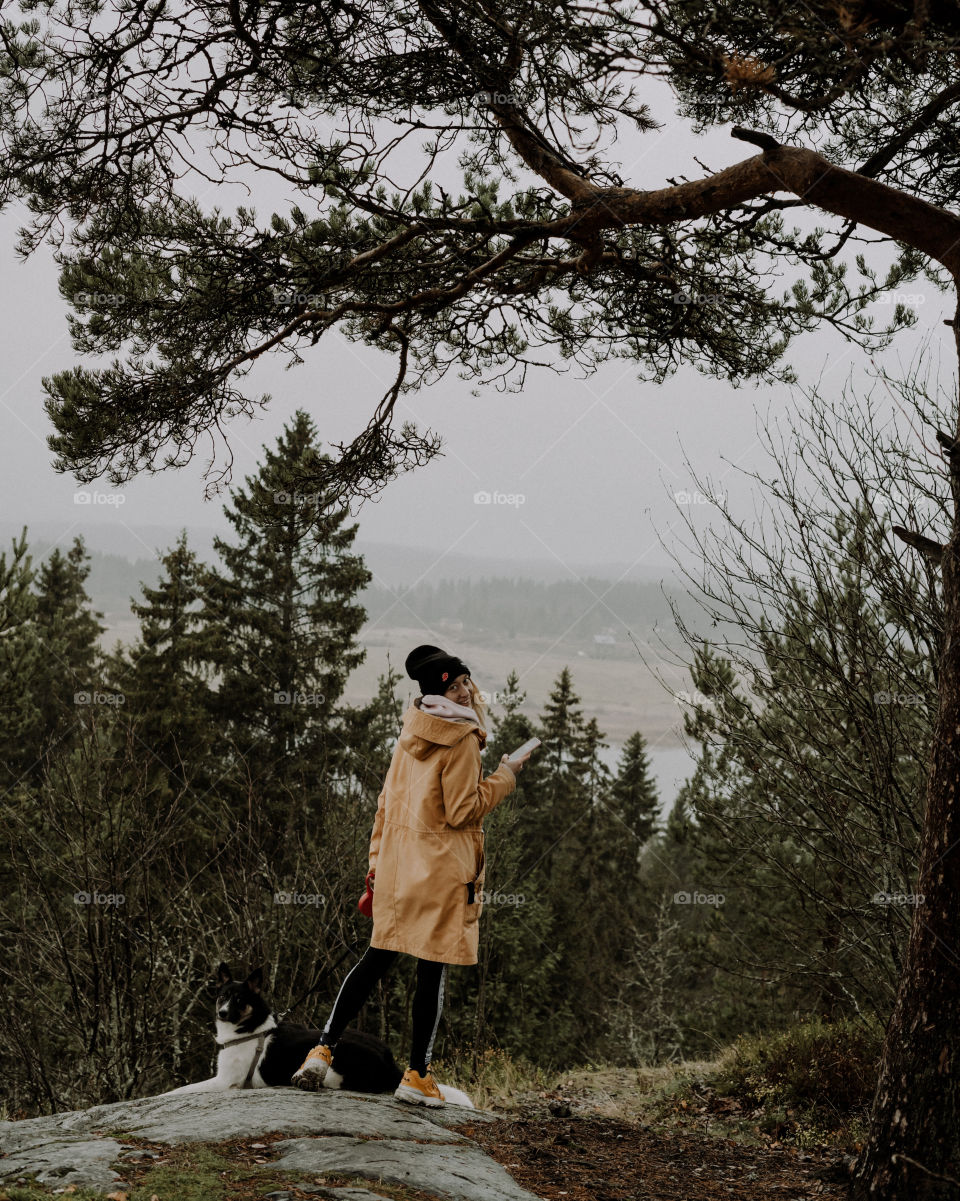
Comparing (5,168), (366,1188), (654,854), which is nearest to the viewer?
(366,1188)

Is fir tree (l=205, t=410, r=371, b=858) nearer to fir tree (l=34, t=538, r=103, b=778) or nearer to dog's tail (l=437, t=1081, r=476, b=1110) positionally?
fir tree (l=34, t=538, r=103, b=778)

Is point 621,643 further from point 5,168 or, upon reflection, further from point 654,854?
point 654,854

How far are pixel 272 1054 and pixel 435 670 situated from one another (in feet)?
7.41

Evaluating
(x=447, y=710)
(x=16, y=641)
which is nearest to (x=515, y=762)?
(x=447, y=710)

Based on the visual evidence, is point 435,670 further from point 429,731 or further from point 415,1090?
point 415,1090

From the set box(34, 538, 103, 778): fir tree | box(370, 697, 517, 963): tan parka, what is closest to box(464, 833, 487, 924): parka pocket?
box(370, 697, 517, 963): tan parka

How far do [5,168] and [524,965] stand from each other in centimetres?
2405

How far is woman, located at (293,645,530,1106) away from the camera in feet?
13.3

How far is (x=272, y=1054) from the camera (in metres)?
4.77

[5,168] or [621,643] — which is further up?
[5,168]

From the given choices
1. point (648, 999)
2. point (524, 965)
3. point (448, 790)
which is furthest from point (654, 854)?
point (448, 790)

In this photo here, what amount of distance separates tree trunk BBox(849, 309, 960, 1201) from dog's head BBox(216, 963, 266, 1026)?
299 cm

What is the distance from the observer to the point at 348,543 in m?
24.6

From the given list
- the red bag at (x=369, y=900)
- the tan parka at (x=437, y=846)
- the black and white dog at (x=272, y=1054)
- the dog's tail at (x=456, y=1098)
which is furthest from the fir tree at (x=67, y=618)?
the tan parka at (x=437, y=846)
